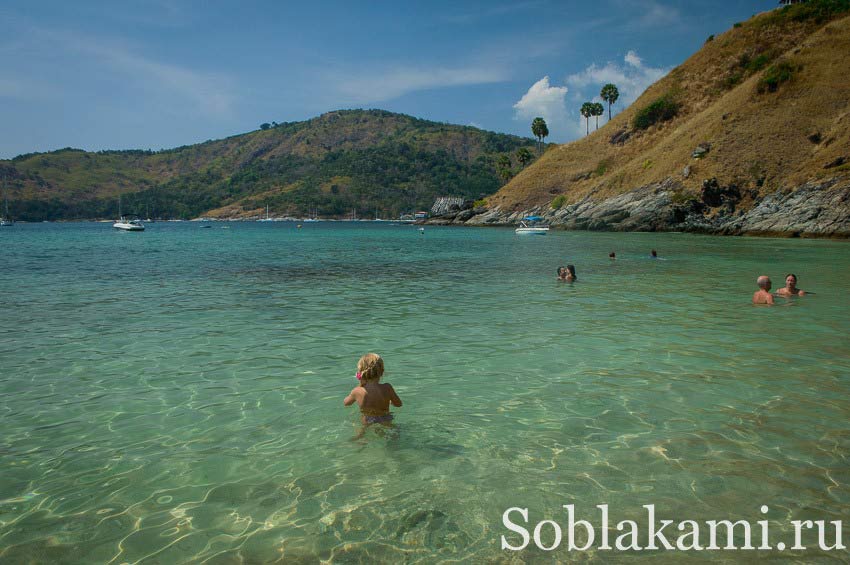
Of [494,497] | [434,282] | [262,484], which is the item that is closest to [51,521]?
[262,484]

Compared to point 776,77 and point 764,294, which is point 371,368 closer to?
point 764,294

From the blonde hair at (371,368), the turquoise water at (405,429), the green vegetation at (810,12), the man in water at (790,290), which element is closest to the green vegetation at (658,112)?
the green vegetation at (810,12)

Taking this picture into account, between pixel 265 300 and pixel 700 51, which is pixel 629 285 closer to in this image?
pixel 265 300

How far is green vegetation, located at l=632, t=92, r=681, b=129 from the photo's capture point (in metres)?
107

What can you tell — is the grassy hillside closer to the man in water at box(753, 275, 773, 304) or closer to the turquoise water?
the man in water at box(753, 275, 773, 304)

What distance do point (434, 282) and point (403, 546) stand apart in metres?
19.4

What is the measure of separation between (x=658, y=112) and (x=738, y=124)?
33917mm

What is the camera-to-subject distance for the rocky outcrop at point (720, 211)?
55.2 metres

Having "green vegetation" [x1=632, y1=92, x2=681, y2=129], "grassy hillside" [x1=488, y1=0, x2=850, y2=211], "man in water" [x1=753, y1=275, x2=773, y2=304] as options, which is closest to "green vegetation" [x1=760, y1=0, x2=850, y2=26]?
"grassy hillside" [x1=488, y1=0, x2=850, y2=211]

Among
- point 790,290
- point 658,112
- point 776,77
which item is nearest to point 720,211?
point 776,77

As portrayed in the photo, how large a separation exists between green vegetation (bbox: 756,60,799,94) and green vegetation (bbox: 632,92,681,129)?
2593 cm

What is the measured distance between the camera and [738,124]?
77.7 m

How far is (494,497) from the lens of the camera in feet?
17.8

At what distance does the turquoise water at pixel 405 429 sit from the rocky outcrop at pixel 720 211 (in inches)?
2003
